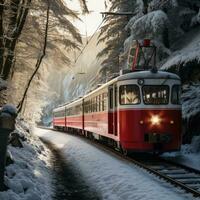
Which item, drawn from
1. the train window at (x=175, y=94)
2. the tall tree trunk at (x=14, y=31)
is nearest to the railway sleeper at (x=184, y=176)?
the train window at (x=175, y=94)

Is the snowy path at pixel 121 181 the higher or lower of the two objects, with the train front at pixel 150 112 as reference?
lower

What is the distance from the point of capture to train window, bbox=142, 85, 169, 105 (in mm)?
15805

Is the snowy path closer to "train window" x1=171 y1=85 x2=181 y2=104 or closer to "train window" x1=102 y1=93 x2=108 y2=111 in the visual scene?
"train window" x1=171 y1=85 x2=181 y2=104

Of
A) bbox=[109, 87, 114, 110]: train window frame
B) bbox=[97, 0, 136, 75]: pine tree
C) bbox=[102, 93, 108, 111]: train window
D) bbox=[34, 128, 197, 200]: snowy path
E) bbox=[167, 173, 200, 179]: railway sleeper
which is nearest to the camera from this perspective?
bbox=[34, 128, 197, 200]: snowy path

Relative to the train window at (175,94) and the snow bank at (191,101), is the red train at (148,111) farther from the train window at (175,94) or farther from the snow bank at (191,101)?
the snow bank at (191,101)

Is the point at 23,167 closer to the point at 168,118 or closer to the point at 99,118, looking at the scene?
the point at 168,118

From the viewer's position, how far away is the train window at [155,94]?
51.9 ft

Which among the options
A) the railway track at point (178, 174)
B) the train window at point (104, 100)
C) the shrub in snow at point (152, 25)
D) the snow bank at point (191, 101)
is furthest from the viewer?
the shrub in snow at point (152, 25)

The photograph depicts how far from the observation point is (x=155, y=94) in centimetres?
1591

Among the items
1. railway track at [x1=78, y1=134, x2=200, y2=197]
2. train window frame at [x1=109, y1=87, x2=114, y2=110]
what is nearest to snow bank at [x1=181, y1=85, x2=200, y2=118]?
railway track at [x1=78, y1=134, x2=200, y2=197]

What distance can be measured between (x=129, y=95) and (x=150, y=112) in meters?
0.89

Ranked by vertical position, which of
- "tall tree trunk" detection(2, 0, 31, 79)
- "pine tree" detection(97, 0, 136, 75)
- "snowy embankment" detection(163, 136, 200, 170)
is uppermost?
"pine tree" detection(97, 0, 136, 75)

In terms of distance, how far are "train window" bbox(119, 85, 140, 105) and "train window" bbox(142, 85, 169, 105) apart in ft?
0.74

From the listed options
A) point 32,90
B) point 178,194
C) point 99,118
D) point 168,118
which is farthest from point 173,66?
point 32,90
